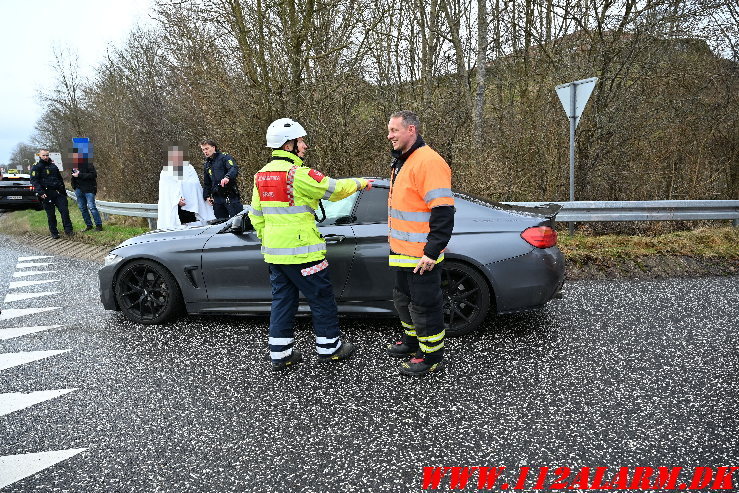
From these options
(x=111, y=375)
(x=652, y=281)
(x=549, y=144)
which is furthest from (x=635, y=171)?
(x=111, y=375)

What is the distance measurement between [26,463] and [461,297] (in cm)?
340

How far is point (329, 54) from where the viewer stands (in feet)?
38.7

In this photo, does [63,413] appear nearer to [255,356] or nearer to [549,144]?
[255,356]

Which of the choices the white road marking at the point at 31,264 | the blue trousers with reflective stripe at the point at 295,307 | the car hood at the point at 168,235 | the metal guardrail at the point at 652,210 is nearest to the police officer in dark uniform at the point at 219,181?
the car hood at the point at 168,235

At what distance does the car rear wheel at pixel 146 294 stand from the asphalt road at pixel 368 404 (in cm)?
18

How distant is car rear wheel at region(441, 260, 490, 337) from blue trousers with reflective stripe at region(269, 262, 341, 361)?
1.08 meters

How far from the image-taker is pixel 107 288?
5883 millimetres

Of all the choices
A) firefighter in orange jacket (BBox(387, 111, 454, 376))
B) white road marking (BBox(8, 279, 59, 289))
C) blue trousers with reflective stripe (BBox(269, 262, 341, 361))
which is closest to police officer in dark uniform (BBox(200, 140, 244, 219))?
white road marking (BBox(8, 279, 59, 289))

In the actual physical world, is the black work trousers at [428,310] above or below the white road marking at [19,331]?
above

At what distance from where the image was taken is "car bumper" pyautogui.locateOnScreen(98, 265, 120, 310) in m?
5.84

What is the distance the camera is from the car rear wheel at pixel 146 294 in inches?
225

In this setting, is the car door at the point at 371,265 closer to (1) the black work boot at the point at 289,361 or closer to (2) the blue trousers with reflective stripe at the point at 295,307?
(2) the blue trousers with reflective stripe at the point at 295,307

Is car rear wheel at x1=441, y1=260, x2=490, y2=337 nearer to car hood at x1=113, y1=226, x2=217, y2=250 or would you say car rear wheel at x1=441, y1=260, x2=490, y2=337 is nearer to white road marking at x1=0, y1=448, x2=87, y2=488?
car hood at x1=113, y1=226, x2=217, y2=250

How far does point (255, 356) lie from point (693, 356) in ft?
11.5
